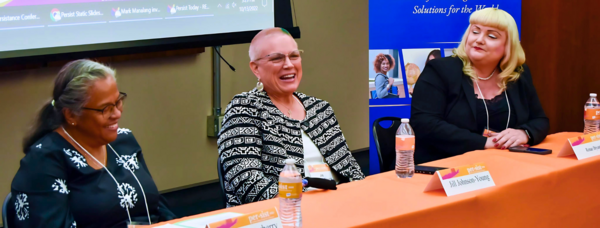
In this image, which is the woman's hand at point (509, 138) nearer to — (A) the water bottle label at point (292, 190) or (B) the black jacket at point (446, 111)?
(B) the black jacket at point (446, 111)

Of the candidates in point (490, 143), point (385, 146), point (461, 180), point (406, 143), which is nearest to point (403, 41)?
point (385, 146)

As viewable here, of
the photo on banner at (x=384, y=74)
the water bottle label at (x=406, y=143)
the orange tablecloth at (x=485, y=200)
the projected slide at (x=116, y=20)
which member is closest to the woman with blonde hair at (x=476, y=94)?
the orange tablecloth at (x=485, y=200)

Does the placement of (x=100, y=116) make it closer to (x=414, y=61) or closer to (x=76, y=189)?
(x=76, y=189)

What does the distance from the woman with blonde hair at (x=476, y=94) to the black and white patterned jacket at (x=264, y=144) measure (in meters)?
0.54

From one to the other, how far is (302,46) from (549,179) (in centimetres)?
346

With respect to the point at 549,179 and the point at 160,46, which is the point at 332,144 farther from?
the point at 160,46

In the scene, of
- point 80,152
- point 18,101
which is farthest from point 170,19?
point 80,152

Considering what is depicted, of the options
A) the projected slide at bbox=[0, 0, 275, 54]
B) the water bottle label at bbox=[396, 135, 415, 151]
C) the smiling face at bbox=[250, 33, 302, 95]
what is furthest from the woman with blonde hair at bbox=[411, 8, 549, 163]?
the projected slide at bbox=[0, 0, 275, 54]

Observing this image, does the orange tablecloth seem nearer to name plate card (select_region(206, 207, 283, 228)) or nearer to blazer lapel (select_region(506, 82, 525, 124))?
name plate card (select_region(206, 207, 283, 228))

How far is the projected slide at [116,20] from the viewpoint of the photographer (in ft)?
8.70

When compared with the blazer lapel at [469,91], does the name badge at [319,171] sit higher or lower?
lower

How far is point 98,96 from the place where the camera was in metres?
1.63

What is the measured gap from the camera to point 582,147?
2174 millimetres

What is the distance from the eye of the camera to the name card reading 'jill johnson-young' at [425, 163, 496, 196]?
163 centimetres
